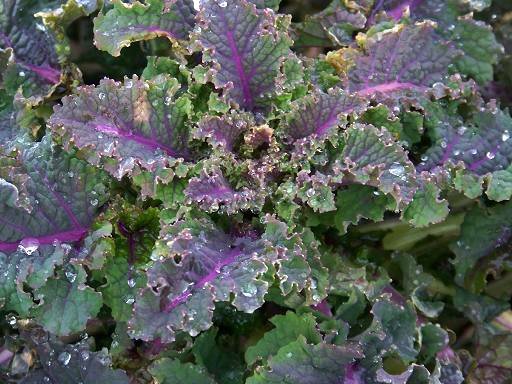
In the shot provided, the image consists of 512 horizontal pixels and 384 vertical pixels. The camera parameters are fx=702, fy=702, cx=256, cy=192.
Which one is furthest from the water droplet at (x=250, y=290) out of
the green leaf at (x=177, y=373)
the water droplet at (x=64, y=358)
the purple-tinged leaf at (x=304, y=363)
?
the water droplet at (x=64, y=358)

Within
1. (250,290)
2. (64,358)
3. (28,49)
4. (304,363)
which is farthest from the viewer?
(28,49)

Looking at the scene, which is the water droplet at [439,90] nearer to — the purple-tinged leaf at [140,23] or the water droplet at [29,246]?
the purple-tinged leaf at [140,23]

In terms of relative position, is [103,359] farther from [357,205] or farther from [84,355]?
[357,205]

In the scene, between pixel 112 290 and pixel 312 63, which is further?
pixel 312 63

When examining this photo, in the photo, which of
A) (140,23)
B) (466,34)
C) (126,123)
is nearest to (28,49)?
(140,23)

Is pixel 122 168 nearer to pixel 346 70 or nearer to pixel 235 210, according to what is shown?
pixel 235 210

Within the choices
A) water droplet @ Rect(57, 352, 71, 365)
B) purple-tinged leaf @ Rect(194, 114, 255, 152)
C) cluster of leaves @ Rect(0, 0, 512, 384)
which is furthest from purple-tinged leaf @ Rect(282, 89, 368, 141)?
water droplet @ Rect(57, 352, 71, 365)

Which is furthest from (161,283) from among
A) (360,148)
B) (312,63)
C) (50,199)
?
(312,63)
